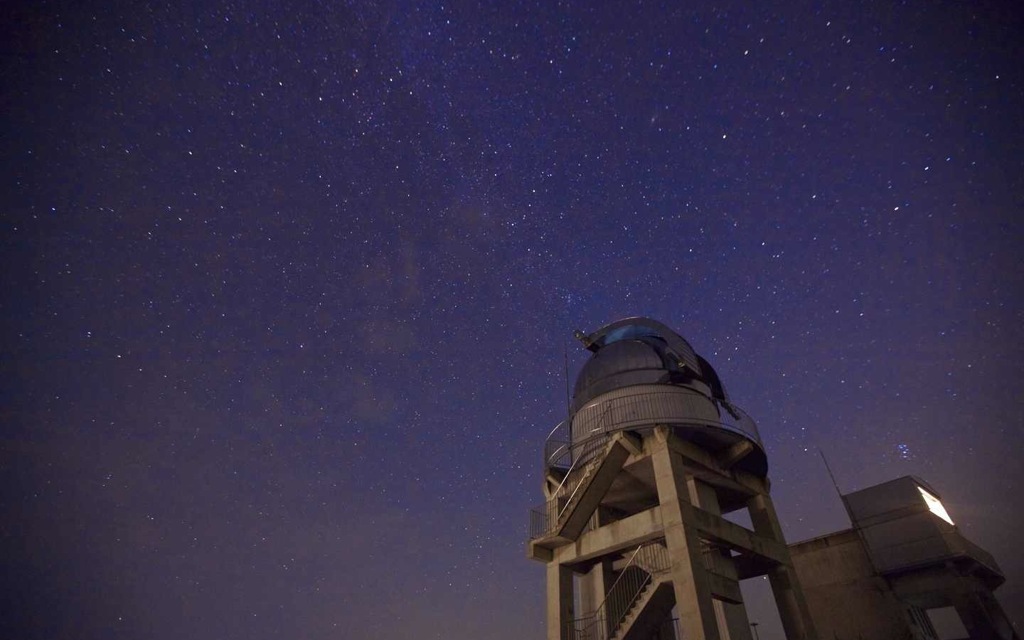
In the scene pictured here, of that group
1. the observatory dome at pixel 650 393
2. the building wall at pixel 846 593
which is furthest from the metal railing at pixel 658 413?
the building wall at pixel 846 593

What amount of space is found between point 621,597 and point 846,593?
1319 cm

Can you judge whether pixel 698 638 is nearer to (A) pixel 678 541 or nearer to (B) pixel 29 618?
(A) pixel 678 541

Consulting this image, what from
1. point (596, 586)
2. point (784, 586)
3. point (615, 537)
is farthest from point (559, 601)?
point (784, 586)

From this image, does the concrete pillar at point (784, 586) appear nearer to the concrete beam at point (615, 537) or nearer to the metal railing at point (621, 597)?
the metal railing at point (621, 597)

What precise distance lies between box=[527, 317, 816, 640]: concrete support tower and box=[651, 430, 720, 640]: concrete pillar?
1.2 inches

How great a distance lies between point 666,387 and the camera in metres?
16.8

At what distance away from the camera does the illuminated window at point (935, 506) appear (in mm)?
22656

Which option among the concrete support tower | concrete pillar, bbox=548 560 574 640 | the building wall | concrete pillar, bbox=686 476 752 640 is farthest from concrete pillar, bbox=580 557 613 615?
the building wall

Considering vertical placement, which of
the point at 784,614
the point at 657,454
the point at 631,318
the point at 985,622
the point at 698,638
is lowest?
the point at 698,638

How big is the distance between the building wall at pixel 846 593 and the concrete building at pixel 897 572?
38mm

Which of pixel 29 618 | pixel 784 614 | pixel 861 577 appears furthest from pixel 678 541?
pixel 29 618

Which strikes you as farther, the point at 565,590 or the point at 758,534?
the point at 758,534

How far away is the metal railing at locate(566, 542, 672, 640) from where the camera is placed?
14586mm

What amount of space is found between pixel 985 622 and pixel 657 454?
58.7 ft
